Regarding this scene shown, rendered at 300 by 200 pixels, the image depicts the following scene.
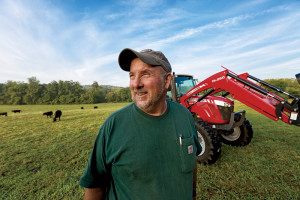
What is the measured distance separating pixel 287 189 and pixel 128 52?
13.2 ft

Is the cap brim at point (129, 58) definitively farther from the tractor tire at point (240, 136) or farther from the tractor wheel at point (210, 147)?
the tractor tire at point (240, 136)

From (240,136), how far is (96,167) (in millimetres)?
5237

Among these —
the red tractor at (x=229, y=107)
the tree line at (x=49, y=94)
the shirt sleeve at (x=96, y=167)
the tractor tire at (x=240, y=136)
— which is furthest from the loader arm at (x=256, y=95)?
the tree line at (x=49, y=94)

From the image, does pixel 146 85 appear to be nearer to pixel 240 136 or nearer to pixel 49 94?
pixel 240 136

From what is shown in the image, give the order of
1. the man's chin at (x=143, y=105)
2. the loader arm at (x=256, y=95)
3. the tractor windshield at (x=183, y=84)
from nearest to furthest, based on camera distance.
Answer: the man's chin at (x=143, y=105), the loader arm at (x=256, y=95), the tractor windshield at (x=183, y=84)

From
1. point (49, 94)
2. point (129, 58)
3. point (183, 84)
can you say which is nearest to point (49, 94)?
point (49, 94)

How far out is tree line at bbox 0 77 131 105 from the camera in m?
56.1

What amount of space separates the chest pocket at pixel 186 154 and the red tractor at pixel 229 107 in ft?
8.85

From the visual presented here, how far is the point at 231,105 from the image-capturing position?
14.1ft

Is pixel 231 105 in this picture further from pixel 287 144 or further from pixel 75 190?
pixel 75 190

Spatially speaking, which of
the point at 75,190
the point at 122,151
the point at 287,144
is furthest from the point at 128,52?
the point at 287,144

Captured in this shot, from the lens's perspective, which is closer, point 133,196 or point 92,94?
point 133,196

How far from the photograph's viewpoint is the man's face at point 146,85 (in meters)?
1.10

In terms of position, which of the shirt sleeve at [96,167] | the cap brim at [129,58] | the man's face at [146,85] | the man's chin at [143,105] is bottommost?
the shirt sleeve at [96,167]
